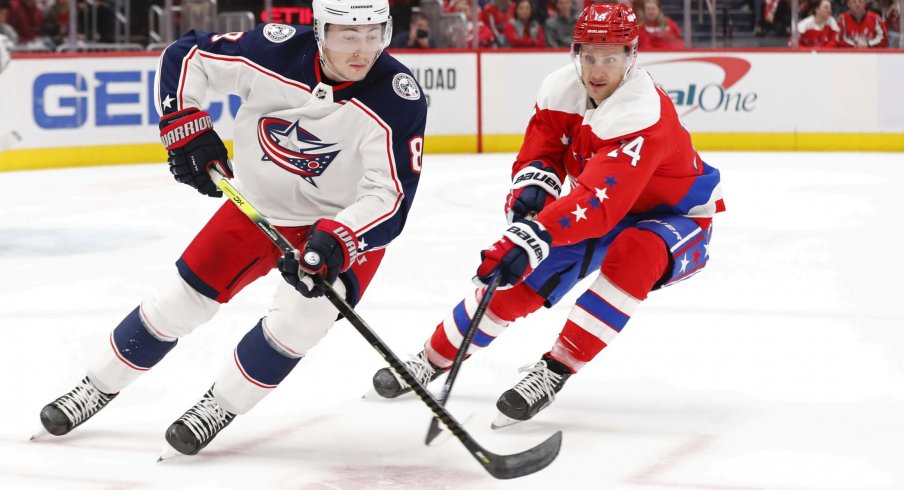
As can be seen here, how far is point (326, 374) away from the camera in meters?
3.25

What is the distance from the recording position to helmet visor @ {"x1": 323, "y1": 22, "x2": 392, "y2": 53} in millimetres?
2539

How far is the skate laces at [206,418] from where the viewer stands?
2.53 meters

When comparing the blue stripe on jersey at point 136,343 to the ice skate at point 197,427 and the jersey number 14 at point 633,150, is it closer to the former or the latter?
the ice skate at point 197,427

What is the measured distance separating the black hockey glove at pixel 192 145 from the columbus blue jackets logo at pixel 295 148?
10cm

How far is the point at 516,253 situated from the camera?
2.59m

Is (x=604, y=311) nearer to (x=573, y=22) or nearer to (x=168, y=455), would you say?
(x=168, y=455)

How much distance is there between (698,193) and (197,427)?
123 cm

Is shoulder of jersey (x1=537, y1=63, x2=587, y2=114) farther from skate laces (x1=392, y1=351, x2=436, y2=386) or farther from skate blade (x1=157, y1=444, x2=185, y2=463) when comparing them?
skate blade (x1=157, y1=444, x2=185, y2=463)

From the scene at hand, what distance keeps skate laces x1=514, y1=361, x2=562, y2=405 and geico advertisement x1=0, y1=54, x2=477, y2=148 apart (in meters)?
5.60

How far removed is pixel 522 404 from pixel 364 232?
1.74ft

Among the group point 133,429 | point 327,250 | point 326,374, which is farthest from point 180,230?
point 327,250

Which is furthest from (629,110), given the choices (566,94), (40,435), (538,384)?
(40,435)

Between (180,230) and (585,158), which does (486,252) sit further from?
(180,230)

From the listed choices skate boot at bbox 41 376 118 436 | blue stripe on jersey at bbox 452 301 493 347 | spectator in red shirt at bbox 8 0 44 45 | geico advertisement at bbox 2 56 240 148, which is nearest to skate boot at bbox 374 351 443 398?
blue stripe on jersey at bbox 452 301 493 347
